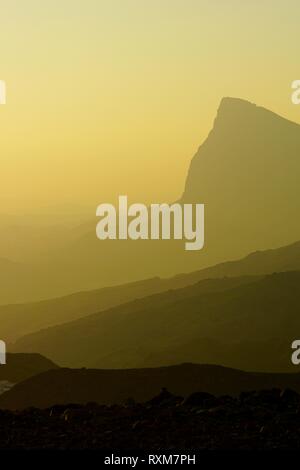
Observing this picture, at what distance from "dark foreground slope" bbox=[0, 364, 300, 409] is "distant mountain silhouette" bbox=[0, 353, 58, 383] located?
27.0 ft

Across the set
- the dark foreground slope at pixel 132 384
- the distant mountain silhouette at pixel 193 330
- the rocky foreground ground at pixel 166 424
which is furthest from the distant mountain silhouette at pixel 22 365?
the rocky foreground ground at pixel 166 424

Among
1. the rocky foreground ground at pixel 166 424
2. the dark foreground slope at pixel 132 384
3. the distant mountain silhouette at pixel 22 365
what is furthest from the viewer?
the distant mountain silhouette at pixel 22 365

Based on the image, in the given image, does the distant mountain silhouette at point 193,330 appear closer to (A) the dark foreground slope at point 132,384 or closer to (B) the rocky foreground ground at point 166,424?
(A) the dark foreground slope at point 132,384

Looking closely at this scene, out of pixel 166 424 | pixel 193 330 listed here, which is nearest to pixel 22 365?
pixel 193 330

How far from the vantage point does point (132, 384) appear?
84.4 ft

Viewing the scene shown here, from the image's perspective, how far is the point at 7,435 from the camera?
13.2 metres

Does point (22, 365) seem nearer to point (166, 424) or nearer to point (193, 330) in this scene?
point (193, 330)

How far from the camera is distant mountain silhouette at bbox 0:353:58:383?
36509mm

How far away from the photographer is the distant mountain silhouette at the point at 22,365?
36.5m

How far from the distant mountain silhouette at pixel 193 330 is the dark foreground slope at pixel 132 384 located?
3897 millimetres

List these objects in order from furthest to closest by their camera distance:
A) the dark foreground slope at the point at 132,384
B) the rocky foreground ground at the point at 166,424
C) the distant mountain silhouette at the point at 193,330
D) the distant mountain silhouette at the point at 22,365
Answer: the distant mountain silhouette at the point at 193,330, the distant mountain silhouette at the point at 22,365, the dark foreground slope at the point at 132,384, the rocky foreground ground at the point at 166,424

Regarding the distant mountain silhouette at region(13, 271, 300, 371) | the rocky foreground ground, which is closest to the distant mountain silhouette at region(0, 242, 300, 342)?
the distant mountain silhouette at region(13, 271, 300, 371)
